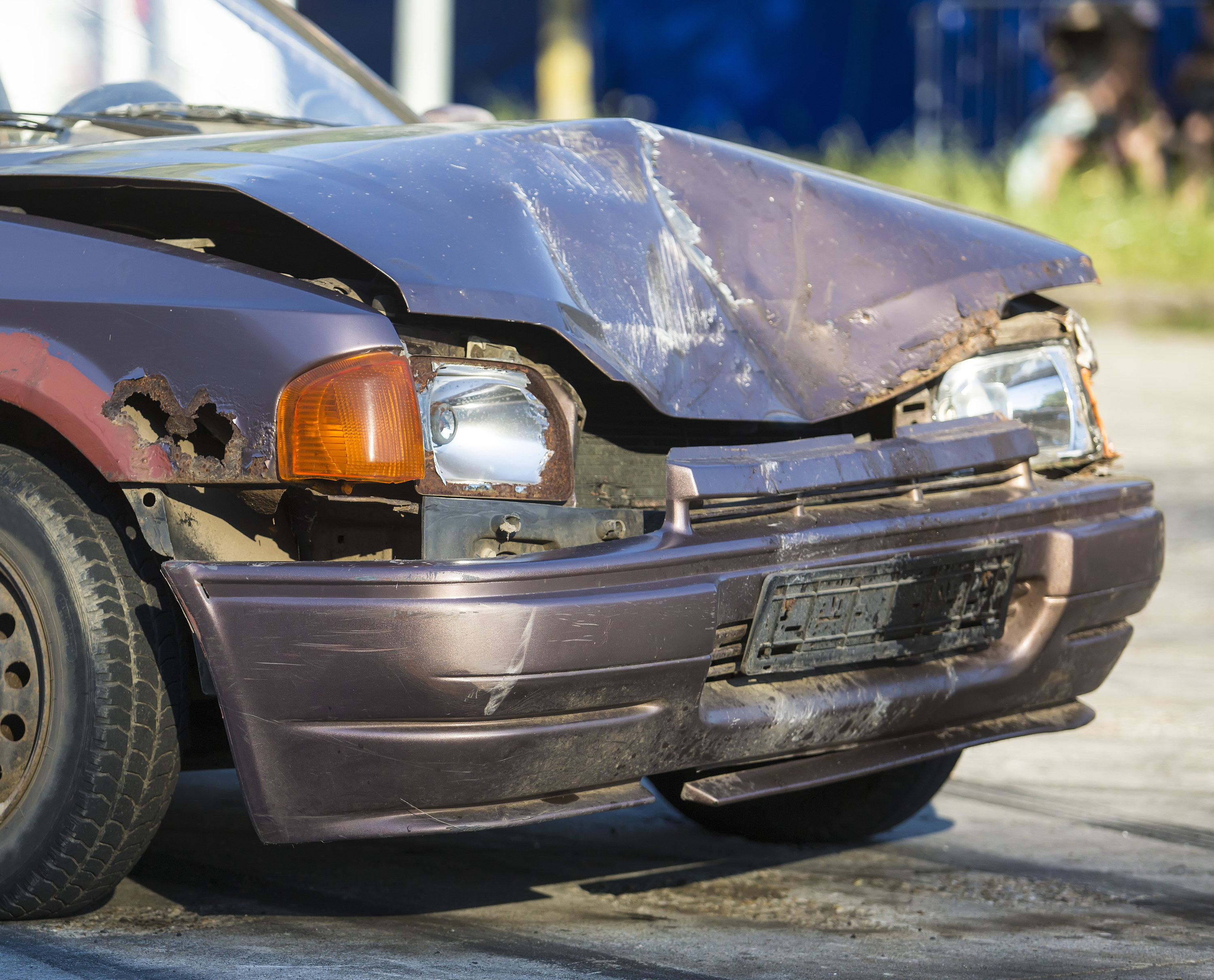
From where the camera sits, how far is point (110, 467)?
2590 mm

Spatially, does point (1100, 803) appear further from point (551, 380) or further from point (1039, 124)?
point (1039, 124)

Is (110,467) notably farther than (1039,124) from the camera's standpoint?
No

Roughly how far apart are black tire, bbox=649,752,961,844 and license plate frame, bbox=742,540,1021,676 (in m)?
0.69

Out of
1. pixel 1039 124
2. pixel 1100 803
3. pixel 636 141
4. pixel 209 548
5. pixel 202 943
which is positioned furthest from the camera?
pixel 1039 124

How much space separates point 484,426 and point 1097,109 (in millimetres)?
11092

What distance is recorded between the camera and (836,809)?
3752 millimetres

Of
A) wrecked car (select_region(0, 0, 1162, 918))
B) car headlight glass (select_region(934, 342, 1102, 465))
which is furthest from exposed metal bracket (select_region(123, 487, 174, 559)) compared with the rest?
car headlight glass (select_region(934, 342, 1102, 465))

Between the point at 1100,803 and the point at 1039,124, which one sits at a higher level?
the point at 1039,124

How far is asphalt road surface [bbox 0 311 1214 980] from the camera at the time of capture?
279 centimetres

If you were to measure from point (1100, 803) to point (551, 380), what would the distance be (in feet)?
6.85

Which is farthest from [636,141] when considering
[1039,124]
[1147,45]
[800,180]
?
[1147,45]

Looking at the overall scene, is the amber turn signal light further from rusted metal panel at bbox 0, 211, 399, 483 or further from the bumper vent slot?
the bumper vent slot

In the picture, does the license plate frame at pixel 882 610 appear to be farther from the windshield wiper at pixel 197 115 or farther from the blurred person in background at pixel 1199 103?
the blurred person in background at pixel 1199 103

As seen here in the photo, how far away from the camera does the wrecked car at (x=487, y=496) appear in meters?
2.51
